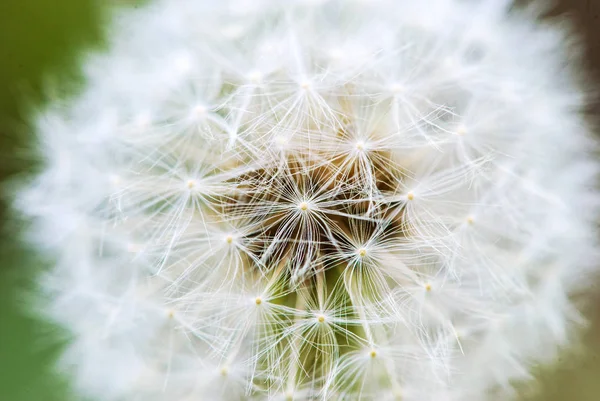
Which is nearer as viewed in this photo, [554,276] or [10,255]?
[554,276]

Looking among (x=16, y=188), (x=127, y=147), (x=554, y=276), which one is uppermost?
(x=16, y=188)

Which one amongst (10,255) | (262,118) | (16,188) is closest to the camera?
(262,118)

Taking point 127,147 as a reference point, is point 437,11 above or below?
above

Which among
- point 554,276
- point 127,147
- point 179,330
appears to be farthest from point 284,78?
point 554,276

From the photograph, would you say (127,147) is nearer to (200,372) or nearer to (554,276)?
(200,372)

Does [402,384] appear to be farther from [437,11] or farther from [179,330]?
[437,11]

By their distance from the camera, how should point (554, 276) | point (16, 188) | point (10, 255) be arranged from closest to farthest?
point (554, 276) < point (16, 188) < point (10, 255)
